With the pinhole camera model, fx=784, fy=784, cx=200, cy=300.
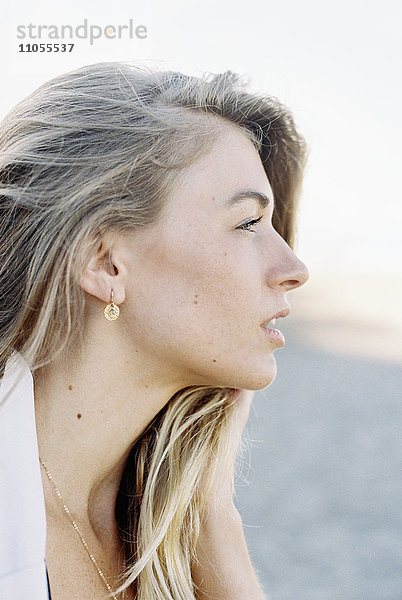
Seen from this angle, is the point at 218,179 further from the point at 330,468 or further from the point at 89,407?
the point at 330,468

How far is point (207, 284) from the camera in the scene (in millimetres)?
1760

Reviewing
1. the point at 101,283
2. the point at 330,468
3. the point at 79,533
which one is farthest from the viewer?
the point at 330,468

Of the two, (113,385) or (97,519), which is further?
(97,519)

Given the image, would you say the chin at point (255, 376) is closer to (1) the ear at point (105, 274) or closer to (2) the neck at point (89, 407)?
(2) the neck at point (89, 407)

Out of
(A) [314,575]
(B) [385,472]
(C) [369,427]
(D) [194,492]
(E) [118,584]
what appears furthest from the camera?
(C) [369,427]

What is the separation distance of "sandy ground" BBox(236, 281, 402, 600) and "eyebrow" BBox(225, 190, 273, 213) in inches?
A: 29.2

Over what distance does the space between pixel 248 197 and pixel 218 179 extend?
8 cm

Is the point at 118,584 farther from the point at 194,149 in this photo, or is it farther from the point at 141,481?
the point at 194,149

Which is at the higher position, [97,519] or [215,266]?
[215,266]

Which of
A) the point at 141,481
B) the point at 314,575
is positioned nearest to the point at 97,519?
the point at 141,481

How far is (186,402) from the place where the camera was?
6.92 feet

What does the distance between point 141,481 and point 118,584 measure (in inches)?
10.2

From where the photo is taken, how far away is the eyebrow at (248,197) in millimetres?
1792

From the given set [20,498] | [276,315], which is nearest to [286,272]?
[276,315]
